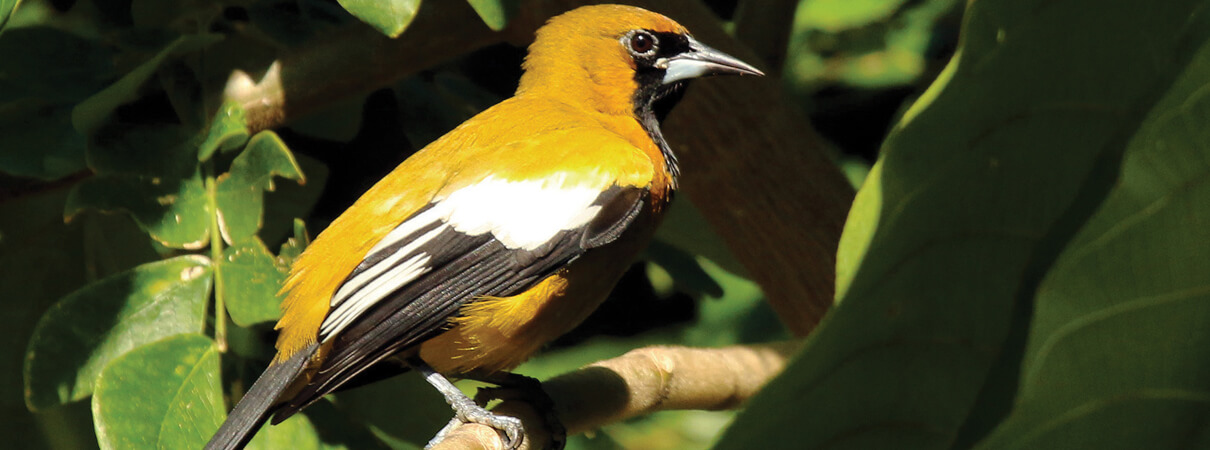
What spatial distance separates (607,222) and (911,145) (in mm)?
1643

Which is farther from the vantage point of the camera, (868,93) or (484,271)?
(868,93)

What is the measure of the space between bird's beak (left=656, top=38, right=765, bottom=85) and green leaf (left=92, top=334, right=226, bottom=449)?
52.5 inches

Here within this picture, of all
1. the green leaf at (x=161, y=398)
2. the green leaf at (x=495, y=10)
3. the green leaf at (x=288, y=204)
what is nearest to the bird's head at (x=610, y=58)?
the green leaf at (x=288, y=204)

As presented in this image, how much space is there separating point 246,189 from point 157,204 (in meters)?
0.18

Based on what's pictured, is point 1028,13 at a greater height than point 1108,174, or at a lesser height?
greater

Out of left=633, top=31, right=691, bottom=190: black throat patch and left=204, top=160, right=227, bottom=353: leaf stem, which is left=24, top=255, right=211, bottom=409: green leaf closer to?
left=204, top=160, right=227, bottom=353: leaf stem

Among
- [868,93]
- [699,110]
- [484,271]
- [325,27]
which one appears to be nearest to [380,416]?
[484,271]

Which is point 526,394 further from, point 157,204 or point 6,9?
point 6,9

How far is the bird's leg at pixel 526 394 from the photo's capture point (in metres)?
2.24

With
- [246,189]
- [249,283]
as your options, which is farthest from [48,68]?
[249,283]

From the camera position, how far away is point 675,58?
2816 mm

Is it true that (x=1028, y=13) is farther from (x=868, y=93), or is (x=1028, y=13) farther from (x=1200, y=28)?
(x=868, y=93)

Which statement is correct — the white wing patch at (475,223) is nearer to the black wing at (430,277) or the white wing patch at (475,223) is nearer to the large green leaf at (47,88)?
the black wing at (430,277)

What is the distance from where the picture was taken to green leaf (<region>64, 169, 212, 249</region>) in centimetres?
203
